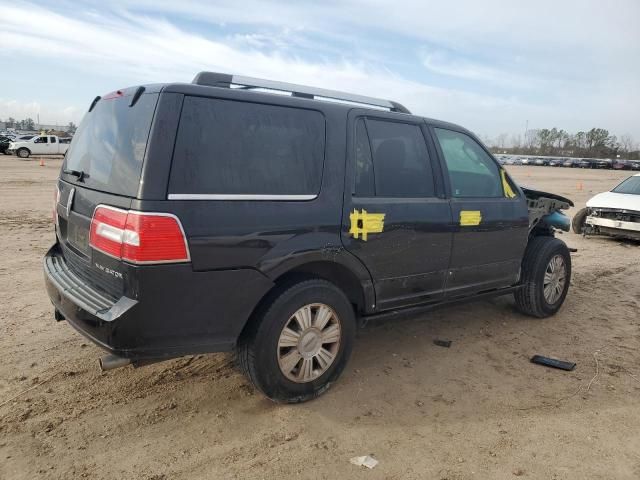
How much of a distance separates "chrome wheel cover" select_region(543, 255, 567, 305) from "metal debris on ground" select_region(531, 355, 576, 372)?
3.66 ft

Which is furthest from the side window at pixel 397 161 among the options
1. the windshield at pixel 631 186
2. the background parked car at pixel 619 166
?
the background parked car at pixel 619 166

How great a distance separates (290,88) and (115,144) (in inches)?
47.6

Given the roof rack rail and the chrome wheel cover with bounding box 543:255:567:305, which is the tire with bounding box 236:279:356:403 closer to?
the roof rack rail

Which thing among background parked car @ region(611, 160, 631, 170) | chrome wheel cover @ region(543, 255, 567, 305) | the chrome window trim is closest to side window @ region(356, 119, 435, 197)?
the chrome window trim

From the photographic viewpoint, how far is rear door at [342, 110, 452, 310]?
3451mm

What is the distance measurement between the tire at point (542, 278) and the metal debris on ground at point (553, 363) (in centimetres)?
97

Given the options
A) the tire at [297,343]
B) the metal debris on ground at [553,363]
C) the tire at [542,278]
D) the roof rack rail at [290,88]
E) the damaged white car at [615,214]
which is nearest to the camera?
the tire at [297,343]

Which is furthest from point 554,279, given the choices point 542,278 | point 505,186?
point 505,186

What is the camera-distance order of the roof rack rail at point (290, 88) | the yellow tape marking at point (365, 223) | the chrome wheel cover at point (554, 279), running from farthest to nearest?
the chrome wheel cover at point (554, 279), the yellow tape marking at point (365, 223), the roof rack rail at point (290, 88)

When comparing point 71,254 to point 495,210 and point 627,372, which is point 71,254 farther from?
point 627,372

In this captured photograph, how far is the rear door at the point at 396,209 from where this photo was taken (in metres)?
3.45

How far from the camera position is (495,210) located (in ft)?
14.6

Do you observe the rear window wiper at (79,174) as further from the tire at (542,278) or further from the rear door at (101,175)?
the tire at (542,278)

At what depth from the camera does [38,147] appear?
33625 millimetres
